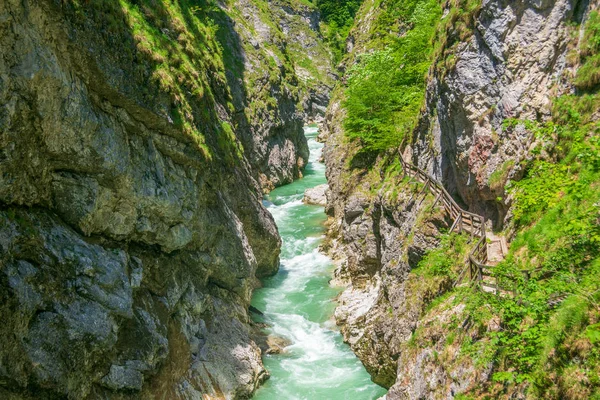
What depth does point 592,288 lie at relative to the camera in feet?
26.1

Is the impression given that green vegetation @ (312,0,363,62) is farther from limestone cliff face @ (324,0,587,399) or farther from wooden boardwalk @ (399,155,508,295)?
wooden boardwalk @ (399,155,508,295)

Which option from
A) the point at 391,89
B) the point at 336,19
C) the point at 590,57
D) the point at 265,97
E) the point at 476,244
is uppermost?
the point at 336,19

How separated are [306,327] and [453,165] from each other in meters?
10.6

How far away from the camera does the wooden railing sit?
12008mm

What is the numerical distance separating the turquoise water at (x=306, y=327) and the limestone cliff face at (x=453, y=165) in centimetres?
91

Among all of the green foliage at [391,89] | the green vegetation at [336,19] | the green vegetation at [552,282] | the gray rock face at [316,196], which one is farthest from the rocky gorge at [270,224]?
the green vegetation at [336,19]

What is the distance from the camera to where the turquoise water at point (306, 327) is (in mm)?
17203

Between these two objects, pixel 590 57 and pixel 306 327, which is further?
pixel 306 327

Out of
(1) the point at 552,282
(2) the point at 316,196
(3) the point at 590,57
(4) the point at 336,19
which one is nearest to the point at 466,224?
(3) the point at 590,57

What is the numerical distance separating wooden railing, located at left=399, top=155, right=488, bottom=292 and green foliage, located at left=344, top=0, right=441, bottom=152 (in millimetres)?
5316

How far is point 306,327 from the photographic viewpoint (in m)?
21.3

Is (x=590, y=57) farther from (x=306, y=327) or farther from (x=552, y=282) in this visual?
(x=306, y=327)

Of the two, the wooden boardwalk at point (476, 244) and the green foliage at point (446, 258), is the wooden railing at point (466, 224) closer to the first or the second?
the wooden boardwalk at point (476, 244)

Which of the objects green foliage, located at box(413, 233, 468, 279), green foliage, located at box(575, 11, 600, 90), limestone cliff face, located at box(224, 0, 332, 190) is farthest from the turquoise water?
green foliage, located at box(575, 11, 600, 90)
